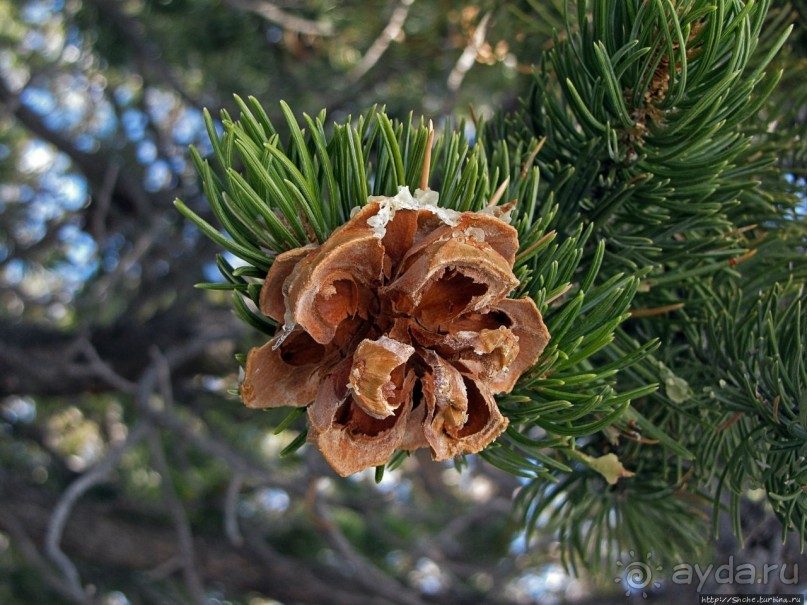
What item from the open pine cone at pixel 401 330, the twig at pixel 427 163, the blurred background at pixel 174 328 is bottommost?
the open pine cone at pixel 401 330

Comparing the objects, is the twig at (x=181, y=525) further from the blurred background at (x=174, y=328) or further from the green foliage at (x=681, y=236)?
the green foliage at (x=681, y=236)

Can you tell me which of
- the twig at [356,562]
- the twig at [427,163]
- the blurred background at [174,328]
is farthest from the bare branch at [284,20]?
the twig at [427,163]

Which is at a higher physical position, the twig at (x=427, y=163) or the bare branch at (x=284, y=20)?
the bare branch at (x=284, y=20)

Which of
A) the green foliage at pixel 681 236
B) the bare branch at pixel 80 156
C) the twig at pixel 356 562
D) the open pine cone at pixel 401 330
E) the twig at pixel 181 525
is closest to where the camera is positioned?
the open pine cone at pixel 401 330

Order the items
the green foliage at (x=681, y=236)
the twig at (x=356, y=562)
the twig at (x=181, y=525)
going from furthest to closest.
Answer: the twig at (x=181, y=525), the twig at (x=356, y=562), the green foliage at (x=681, y=236)

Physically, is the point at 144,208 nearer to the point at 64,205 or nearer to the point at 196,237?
the point at 196,237

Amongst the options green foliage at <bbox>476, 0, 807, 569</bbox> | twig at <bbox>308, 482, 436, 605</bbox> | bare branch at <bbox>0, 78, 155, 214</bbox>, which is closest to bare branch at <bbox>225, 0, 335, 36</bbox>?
bare branch at <bbox>0, 78, 155, 214</bbox>

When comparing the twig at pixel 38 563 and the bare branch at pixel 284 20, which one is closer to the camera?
the twig at pixel 38 563

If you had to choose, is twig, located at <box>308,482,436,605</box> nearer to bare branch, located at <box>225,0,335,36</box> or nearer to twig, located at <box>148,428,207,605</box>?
twig, located at <box>148,428,207,605</box>

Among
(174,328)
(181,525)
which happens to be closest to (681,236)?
(181,525)
